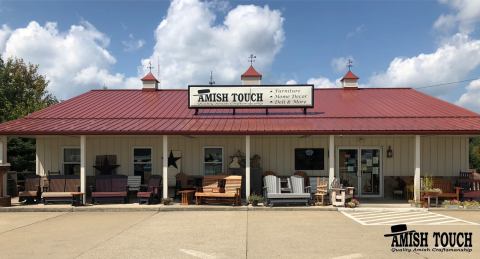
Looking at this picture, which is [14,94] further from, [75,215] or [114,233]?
[114,233]

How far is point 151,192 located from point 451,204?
9.30 meters

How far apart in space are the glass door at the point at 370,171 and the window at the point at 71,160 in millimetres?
10778

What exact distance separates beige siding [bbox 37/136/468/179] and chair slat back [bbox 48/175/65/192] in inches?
89.1

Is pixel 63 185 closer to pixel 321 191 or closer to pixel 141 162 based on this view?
pixel 141 162

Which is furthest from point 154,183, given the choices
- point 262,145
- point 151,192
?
point 262,145

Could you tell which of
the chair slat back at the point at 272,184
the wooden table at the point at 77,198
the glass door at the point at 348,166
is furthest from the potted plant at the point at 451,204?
the wooden table at the point at 77,198

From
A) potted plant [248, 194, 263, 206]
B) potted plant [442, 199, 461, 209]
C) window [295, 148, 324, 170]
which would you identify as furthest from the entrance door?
potted plant [248, 194, 263, 206]

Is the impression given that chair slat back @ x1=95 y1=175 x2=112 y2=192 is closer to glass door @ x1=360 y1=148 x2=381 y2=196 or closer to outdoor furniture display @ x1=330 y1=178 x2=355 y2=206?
outdoor furniture display @ x1=330 y1=178 x2=355 y2=206

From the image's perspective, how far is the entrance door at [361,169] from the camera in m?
15.2

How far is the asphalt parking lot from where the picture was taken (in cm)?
706

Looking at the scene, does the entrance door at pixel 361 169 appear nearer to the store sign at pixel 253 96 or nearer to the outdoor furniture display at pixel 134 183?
the store sign at pixel 253 96

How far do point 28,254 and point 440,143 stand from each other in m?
13.7

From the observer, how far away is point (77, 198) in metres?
12.8

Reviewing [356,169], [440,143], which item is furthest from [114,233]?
[440,143]
